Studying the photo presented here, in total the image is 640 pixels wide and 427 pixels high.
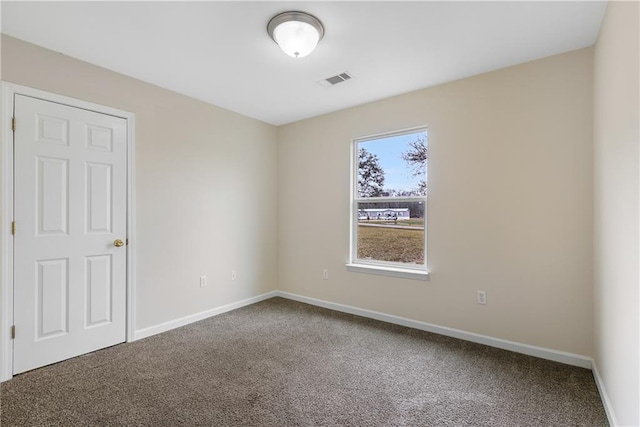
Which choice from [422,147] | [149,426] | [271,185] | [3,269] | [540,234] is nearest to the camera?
[149,426]

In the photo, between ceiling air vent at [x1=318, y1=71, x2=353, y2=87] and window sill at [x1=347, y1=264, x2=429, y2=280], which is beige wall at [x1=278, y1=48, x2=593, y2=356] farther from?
ceiling air vent at [x1=318, y1=71, x2=353, y2=87]

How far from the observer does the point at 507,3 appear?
6.09 feet

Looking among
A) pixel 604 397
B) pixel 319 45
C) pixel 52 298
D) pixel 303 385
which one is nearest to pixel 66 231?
pixel 52 298

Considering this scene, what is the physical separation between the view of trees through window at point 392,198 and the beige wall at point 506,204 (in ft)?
0.54

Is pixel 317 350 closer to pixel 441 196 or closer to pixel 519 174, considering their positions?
pixel 441 196

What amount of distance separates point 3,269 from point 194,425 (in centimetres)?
180

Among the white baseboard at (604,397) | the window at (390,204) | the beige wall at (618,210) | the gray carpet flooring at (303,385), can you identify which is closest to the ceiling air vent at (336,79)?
the window at (390,204)

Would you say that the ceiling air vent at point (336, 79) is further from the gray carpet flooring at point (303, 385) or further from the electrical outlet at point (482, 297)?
the gray carpet flooring at point (303, 385)

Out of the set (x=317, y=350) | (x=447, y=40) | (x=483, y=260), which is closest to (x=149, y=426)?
(x=317, y=350)

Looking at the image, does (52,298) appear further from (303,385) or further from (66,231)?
(303,385)

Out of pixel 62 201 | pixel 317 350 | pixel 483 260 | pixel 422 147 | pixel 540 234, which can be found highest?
pixel 422 147

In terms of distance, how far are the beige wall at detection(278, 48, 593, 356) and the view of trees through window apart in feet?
0.54

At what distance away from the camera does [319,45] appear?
232 centimetres

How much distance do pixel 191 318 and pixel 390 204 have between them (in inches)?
102
